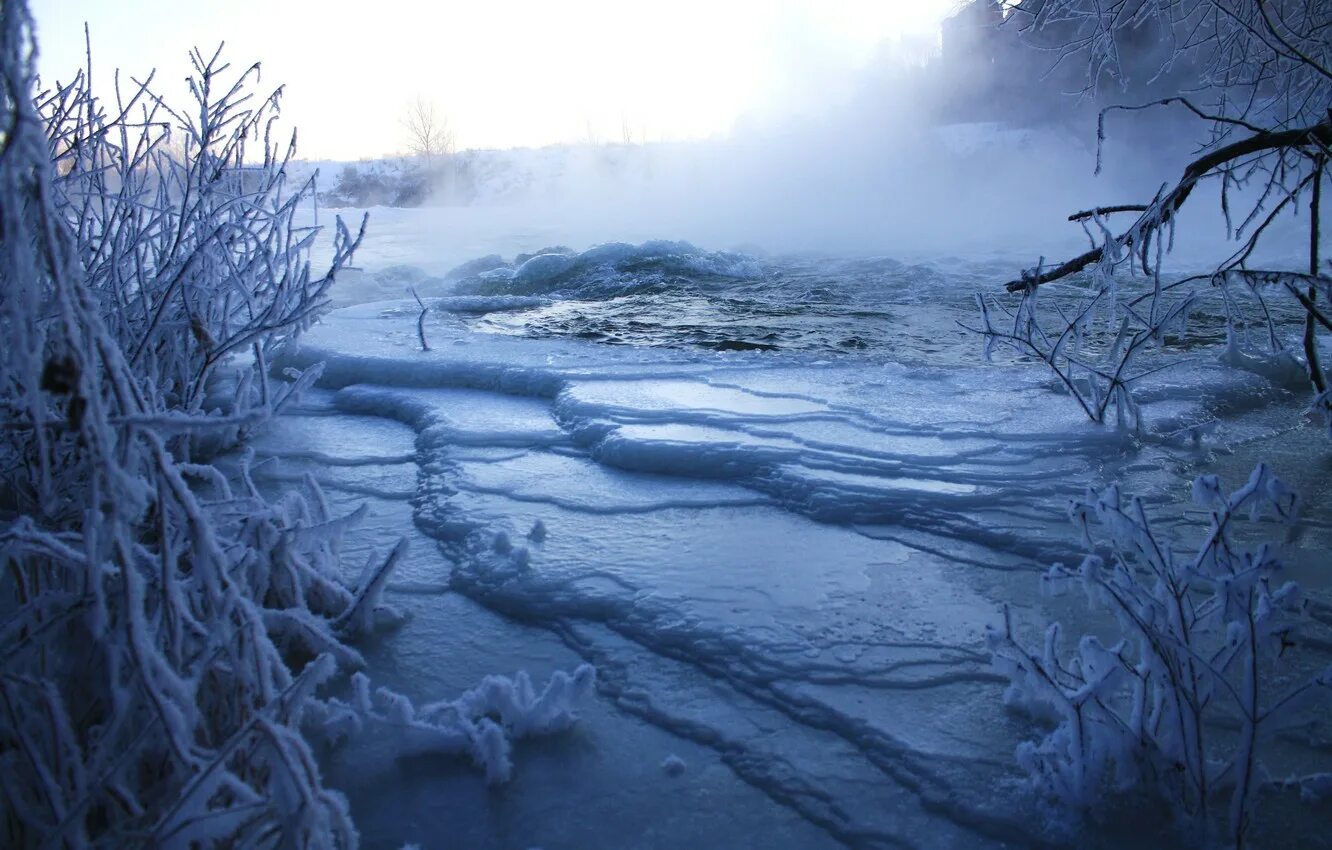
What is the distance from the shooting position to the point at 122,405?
1071 millimetres

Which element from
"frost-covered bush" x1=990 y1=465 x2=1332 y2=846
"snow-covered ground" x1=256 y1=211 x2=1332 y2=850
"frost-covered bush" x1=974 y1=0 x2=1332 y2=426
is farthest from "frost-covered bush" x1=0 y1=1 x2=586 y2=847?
"frost-covered bush" x1=974 y1=0 x2=1332 y2=426

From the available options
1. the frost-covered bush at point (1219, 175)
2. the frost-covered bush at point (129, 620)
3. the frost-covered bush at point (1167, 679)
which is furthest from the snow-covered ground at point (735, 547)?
the frost-covered bush at point (1219, 175)

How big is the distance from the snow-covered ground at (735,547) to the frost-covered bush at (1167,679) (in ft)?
0.34

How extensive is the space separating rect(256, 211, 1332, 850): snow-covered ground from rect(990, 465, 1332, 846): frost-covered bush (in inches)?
4.0

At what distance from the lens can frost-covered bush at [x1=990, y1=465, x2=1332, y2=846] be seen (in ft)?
4.86

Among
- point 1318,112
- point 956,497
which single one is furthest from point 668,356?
point 1318,112

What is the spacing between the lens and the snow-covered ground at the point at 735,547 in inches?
66.2

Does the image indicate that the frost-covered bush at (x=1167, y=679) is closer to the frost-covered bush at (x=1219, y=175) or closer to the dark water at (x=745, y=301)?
the frost-covered bush at (x=1219, y=175)

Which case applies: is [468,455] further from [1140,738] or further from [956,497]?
[1140,738]

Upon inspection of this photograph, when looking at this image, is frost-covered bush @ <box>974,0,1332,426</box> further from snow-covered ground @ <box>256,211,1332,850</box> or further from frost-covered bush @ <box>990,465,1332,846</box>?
frost-covered bush @ <box>990,465,1332,846</box>

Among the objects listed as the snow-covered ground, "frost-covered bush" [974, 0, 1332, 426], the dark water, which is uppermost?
"frost-covered bush" [974, 0, 1332, 426]

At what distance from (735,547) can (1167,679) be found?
144 cm

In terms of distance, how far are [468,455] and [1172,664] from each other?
2.94m

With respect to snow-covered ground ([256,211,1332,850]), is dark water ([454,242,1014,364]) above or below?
above
